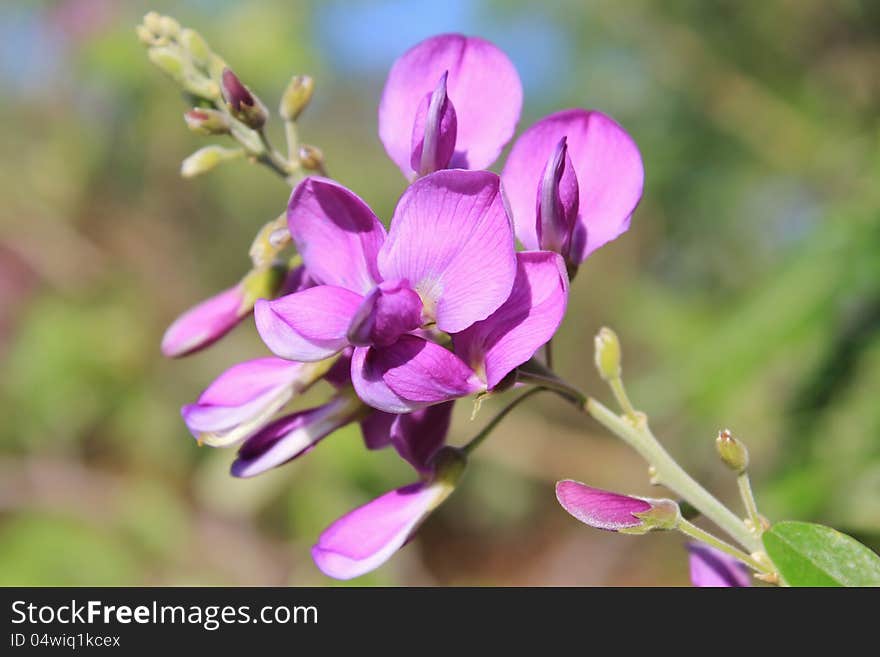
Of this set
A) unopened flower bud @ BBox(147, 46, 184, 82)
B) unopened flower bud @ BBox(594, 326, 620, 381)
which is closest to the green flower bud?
unopened flower bud @ BBox(594, 326, 620, 381)

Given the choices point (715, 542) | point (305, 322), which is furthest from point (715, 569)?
point (305, 322)

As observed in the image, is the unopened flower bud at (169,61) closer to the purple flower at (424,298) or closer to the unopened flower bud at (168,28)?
the unopened flower bud at (168,28)

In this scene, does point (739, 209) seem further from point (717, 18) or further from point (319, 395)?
point (319, 395)

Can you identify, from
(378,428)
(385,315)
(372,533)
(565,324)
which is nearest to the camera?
(385,315)

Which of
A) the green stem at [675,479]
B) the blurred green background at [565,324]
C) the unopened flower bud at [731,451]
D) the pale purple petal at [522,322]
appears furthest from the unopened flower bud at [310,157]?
the blurred green background at [565,324]

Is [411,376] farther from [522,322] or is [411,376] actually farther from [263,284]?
[263,284]

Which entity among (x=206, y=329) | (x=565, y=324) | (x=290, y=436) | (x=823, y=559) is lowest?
(x=823, y=559)
